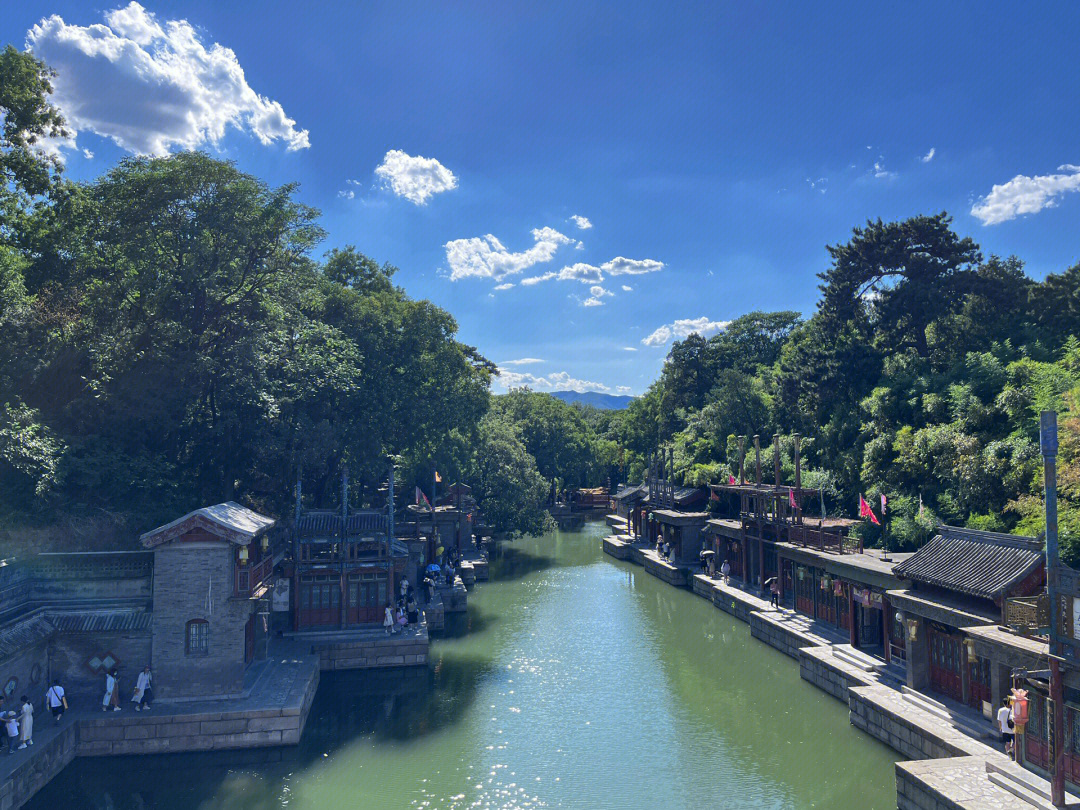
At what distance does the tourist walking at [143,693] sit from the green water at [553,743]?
124 cm

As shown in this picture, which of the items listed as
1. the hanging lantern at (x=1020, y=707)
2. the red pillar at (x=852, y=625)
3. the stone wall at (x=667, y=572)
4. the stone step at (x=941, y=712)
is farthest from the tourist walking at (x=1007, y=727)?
the stone wall at (x=667, y=572)

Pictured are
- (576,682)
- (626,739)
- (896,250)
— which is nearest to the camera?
(626,739)

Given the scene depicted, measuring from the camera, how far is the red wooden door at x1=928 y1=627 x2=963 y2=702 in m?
17.5

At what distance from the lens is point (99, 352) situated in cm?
2611

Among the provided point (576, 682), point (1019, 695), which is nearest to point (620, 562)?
point (576, 682)

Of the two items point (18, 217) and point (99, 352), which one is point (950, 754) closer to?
point (99, 352)

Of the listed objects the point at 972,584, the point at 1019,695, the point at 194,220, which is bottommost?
the point at 1019,695

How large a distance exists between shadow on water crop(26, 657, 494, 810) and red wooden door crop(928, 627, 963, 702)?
41.6 ft

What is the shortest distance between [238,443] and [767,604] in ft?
75.7

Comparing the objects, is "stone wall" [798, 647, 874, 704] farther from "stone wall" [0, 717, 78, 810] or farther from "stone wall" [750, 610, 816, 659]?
"stone wall" [0, 717, 78, 810]

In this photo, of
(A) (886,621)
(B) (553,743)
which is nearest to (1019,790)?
(A) (886,621)

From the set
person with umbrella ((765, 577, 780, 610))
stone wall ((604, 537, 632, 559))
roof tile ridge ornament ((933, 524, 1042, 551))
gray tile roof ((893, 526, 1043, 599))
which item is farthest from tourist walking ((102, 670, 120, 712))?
stone wall ((604, 537, 632, 559))

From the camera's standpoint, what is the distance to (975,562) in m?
17.5

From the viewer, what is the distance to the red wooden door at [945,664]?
17516 millimetres
